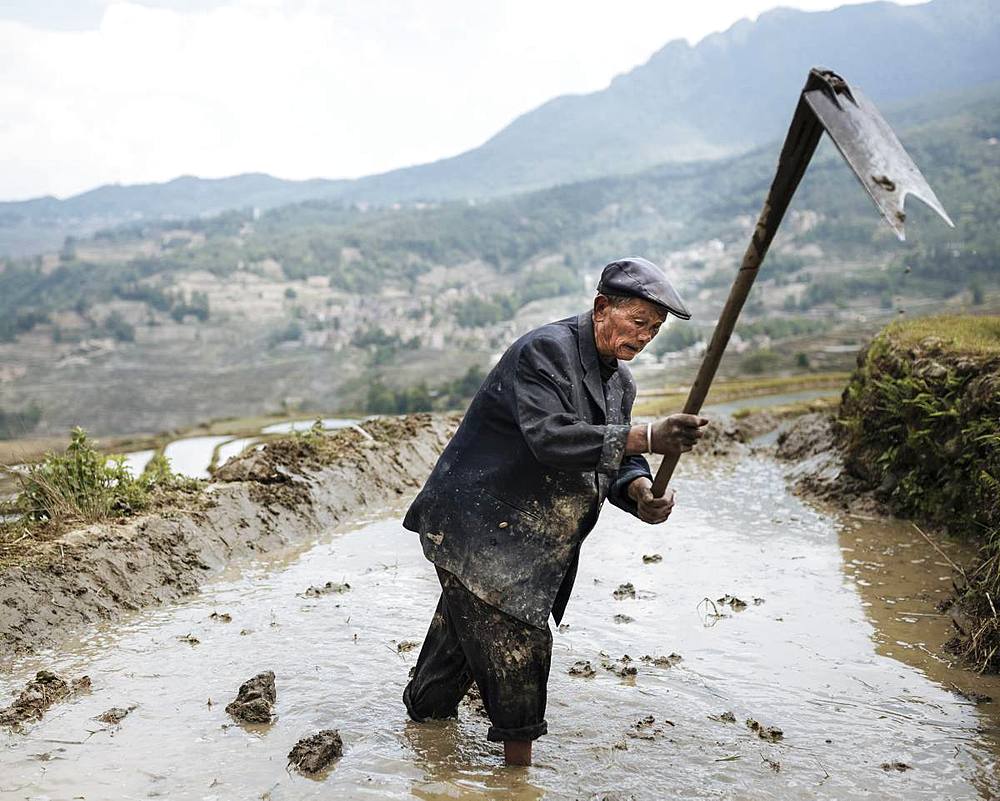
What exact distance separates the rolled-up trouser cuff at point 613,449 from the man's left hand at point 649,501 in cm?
38

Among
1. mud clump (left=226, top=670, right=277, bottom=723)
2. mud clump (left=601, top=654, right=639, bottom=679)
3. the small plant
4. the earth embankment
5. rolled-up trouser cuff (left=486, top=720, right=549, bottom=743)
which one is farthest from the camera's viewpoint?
the small plant

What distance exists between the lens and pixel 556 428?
3.20 m

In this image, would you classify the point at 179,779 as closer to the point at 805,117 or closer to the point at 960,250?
the point at 805,117

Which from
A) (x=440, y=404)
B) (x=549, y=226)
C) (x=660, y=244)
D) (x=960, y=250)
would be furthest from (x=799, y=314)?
(x=549, y=226)

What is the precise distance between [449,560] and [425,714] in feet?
3.17

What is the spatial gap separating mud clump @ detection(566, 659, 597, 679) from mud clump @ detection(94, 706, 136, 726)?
2052mm

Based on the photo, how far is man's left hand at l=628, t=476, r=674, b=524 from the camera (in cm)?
352

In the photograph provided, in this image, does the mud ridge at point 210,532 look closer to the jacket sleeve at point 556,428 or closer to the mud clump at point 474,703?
the mud clump at point 474,703

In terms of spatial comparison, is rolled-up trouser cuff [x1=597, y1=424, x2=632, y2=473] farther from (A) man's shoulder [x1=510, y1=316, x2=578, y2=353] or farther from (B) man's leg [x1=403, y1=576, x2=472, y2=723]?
(B) man's leg [x1=403, y1=576, x2=472, y2=723]

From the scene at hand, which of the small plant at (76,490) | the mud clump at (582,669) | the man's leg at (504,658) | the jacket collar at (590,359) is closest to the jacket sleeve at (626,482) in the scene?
the jacket collar at (590,359)

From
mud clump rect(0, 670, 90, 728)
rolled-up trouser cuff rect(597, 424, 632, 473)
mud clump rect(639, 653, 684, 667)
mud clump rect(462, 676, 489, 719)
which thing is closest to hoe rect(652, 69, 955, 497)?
rolled-up trouser cuff rect(597, 424, 632, 473)

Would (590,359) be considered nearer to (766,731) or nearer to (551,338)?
(551,338)

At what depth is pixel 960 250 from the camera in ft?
283

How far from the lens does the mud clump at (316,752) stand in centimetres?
370
